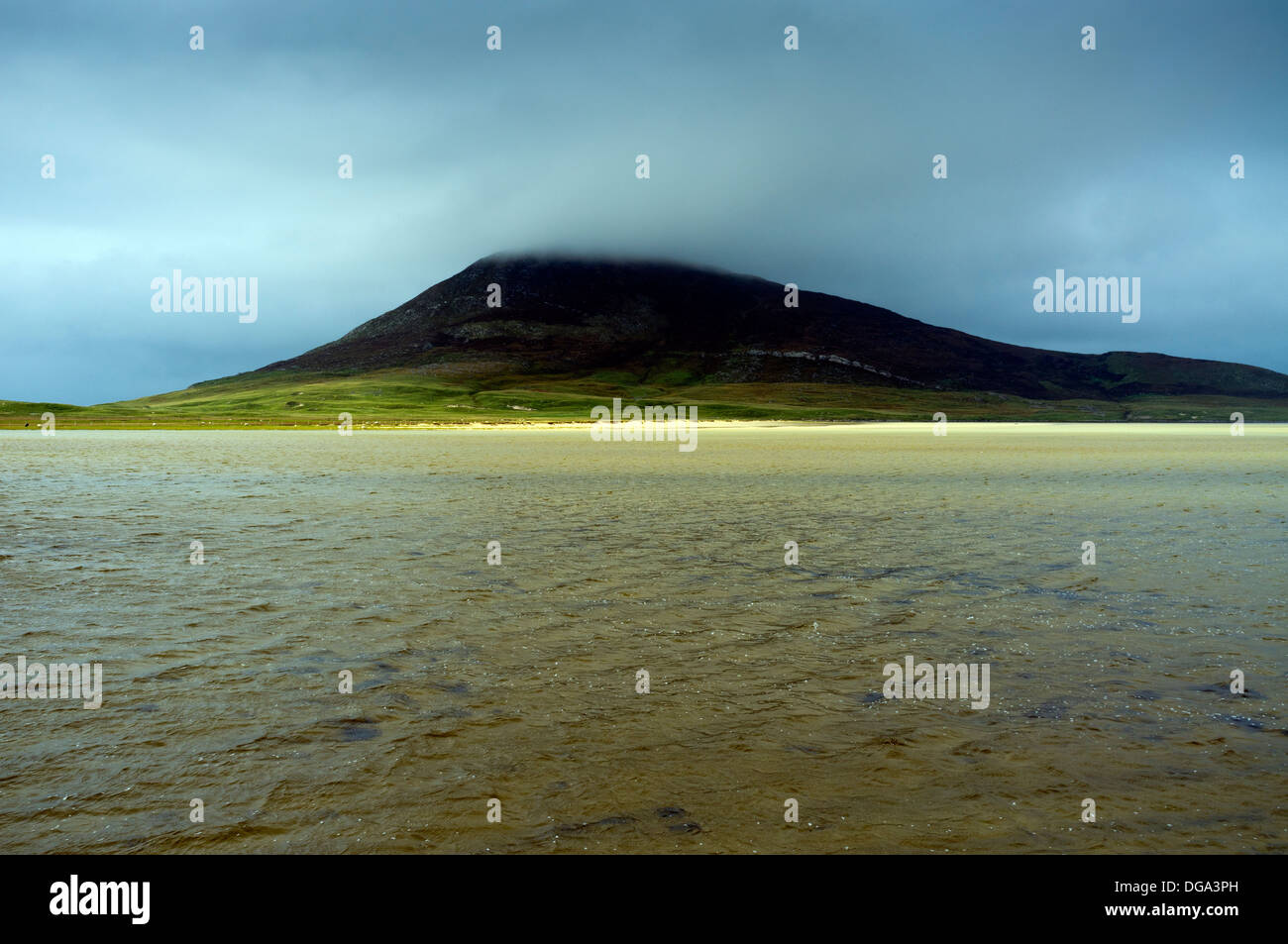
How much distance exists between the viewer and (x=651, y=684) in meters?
10.2

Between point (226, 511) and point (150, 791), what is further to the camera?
point (226, 511)

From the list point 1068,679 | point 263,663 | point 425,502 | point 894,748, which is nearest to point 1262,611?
point 1068,679

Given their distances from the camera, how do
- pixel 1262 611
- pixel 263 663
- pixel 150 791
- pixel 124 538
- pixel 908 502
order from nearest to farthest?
pixel 150 791
pixel 263 663
pixel 1262 611
pixel 124 538
pixel 908 502

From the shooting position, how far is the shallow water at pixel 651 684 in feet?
22.2

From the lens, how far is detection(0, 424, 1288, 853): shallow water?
6766mm

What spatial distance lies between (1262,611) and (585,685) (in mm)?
11431

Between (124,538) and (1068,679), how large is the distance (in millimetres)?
21447

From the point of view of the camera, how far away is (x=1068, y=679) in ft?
33.8

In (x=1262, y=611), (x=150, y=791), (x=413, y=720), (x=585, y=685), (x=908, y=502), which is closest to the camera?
(x=150, y=791)
